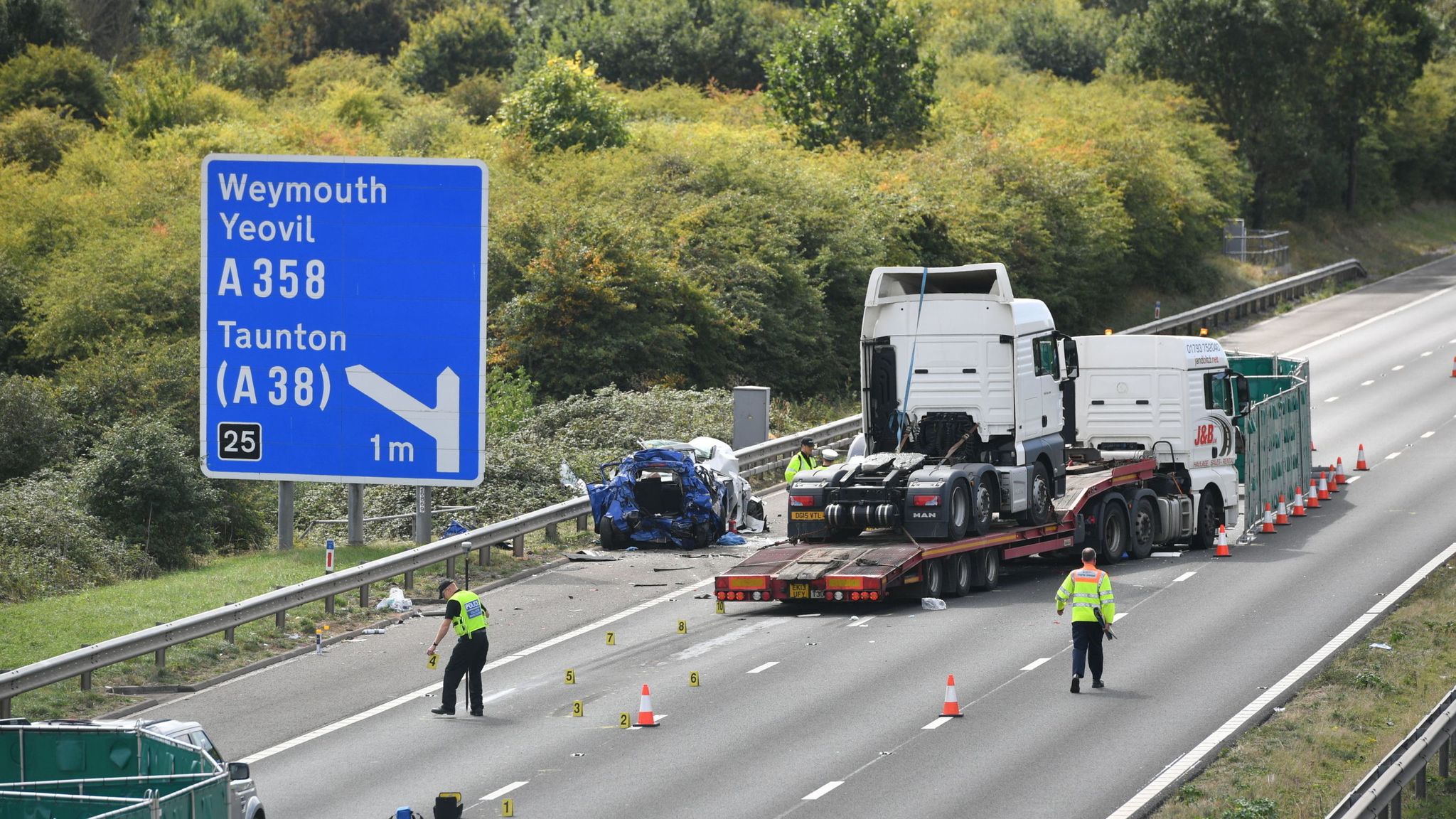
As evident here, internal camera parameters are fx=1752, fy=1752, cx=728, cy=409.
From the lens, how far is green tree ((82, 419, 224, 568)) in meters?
26.6

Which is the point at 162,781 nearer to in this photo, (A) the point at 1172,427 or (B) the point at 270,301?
(B) the point at 270,301

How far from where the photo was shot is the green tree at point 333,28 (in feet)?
276

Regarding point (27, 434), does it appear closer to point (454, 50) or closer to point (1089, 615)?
point (1089, 615)

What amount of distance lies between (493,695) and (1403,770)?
9.10 metres

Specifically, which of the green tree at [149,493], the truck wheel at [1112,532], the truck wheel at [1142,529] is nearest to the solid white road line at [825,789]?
the truck wheel at [1112,532]

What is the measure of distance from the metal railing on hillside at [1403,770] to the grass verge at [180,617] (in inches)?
455

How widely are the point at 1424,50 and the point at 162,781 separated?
74400mm

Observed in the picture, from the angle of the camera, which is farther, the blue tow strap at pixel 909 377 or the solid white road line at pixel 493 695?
the blue tow strap at pixel 909 377

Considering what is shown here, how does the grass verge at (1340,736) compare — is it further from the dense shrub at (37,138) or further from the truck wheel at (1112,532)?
the dense shrub at (37,138)

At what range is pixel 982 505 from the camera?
74.9ft

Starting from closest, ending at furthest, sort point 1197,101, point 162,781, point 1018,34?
point 162,781, point 1197,101, point 1018,34

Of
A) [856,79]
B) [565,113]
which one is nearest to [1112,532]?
[565,113]

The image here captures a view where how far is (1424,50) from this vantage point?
2945 inches

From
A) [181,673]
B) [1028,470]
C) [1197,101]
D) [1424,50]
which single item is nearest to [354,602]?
[181,673]
